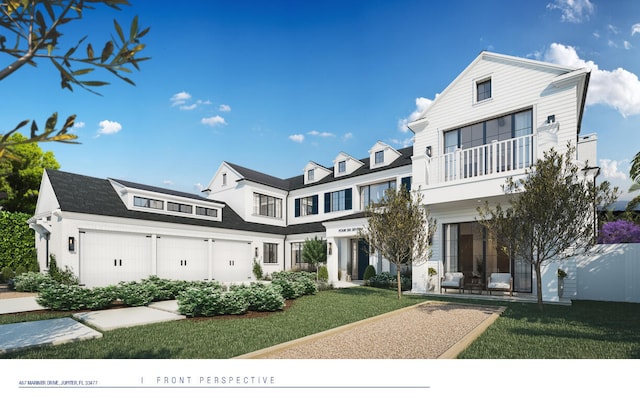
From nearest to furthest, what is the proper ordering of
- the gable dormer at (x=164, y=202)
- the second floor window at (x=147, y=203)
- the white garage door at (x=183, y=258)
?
the white garage door at (x=183, y=258)
the gable dormer at (x=164, y=202)
the second floor window at (x=147, y=203)

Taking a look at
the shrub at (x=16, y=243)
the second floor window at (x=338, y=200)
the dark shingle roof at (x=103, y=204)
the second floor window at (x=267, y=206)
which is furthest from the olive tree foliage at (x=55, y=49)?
the second floor window at (x=338, y=200)

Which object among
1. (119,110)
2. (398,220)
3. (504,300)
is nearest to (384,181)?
(398,220)

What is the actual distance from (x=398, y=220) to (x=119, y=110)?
20.5 ft

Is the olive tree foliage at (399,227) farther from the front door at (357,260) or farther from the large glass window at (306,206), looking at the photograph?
the large glass window at (306,206)

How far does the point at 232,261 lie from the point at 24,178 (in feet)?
30.6

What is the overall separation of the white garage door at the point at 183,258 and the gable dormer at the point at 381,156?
299 inches

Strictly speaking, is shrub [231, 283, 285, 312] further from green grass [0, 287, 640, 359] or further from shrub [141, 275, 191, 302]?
shrub [141, 275, 191, 302]

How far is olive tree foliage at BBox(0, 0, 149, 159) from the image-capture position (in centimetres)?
135

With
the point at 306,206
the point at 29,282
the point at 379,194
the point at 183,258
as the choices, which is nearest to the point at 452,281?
the point at 379,194

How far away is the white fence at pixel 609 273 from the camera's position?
6574 mm

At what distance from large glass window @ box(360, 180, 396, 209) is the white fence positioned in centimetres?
680

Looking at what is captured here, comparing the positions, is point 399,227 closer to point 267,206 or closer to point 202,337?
point 202,337

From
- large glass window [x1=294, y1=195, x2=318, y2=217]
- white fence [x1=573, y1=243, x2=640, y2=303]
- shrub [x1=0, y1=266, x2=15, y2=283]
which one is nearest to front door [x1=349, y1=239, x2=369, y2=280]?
large glass window [x1=294, y1=195, x2=318, y2=217]
